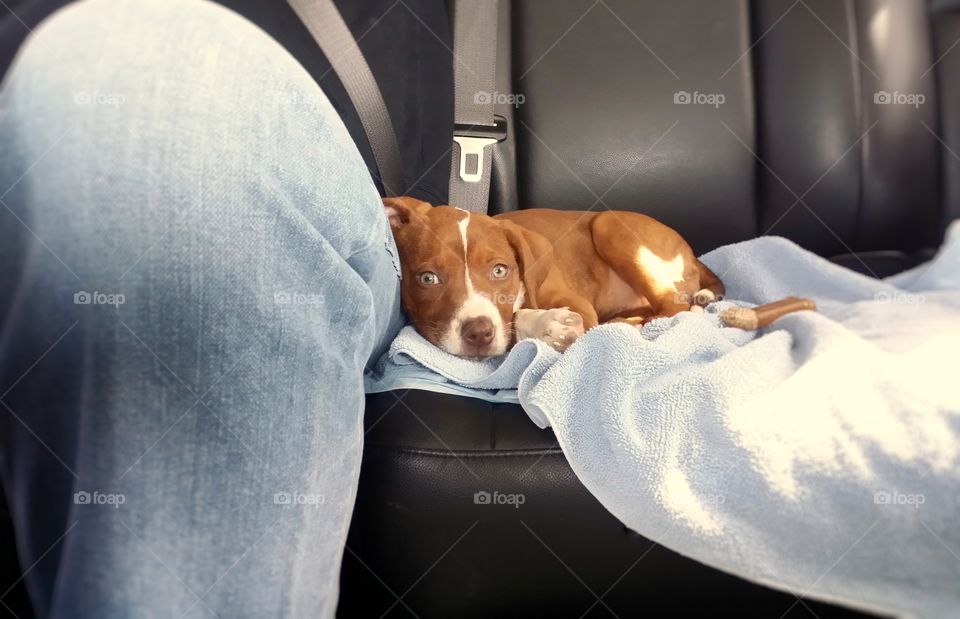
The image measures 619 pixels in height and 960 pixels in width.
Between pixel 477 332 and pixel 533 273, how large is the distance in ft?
1.21

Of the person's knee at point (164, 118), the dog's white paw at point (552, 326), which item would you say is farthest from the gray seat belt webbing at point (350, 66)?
the person's knee at point (164, 118)

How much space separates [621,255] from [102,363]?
5.14ft

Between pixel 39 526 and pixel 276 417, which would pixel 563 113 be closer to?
pixel 276 417

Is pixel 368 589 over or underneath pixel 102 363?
underneath

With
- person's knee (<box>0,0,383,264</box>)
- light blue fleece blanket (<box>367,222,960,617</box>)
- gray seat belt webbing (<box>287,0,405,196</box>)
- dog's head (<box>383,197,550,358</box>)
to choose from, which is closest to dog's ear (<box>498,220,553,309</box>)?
dog's head (<box>383,197,550,358</box>)

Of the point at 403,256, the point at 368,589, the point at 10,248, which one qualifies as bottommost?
the point at 368,589

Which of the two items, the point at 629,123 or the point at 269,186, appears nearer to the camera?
the point at 269,186

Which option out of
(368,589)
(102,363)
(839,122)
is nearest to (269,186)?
(102,363)

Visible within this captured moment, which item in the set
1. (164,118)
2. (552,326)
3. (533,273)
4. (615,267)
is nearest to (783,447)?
(552,326)

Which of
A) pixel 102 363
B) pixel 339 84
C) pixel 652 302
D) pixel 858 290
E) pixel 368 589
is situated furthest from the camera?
pixel 652 302

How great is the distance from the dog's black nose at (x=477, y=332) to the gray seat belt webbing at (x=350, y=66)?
1.34 ft

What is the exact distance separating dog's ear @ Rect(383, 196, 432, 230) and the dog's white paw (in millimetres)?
349

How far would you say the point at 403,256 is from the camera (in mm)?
1755

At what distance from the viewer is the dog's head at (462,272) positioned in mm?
1597
